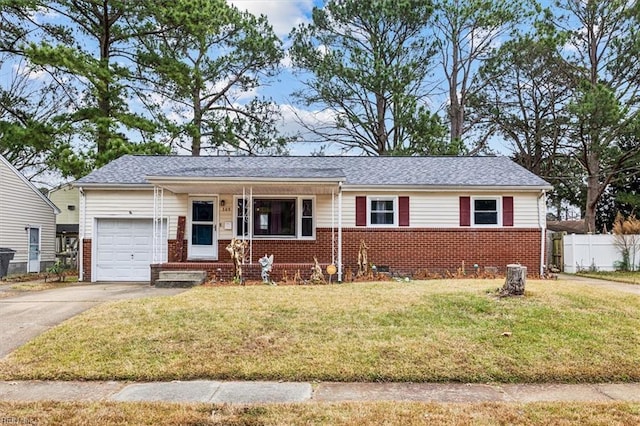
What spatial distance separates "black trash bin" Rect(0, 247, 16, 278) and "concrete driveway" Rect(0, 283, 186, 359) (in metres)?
7.17

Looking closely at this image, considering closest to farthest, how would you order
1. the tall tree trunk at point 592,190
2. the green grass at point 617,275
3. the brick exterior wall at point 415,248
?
1. the green grass at point 617,275
2. the brick exterior wall at point 415,248
3. the tall tree trunk at point 592,190

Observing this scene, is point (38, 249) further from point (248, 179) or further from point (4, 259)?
point (248, 179)

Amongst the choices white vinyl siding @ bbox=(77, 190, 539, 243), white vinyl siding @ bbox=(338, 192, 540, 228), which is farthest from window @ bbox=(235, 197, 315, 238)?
white vinyl siding @ bbox=(338, 192, 540, 228)

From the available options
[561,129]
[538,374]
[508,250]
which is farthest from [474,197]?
[561,129]

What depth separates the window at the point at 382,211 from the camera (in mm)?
15359

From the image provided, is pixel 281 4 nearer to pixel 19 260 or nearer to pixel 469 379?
pixel 19 260

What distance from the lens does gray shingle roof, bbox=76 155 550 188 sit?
1405 cm

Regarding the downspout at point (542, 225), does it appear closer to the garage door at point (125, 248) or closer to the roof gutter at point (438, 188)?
the roof gutter at point (438, 188)

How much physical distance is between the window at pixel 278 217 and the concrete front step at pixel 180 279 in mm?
2568

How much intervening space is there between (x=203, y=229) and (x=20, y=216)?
9.39 metres

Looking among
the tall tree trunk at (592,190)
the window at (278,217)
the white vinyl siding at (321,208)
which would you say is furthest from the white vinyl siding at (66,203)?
the tall tree trunk at (592,190)

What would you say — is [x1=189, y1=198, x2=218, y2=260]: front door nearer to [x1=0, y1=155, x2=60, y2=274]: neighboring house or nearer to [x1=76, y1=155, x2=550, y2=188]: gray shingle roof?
[x1=76, y1=155, x2=550, y2=188]: gray shingle roof

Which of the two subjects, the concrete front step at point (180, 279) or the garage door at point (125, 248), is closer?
the concrete front step at point (180, 279)

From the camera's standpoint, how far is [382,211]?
1543cm
